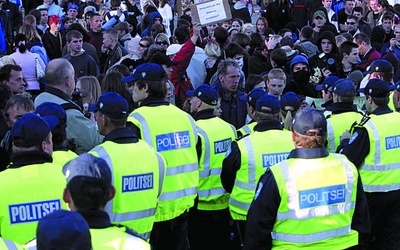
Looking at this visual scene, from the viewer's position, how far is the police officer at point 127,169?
5.78 metres

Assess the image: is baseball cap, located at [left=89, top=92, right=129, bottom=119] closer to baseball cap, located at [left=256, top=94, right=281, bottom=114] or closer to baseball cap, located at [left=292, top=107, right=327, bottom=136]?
baseball cap, located at [left=292, top=107, right=327, bottom=136]

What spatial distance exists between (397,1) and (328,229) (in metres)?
16.6

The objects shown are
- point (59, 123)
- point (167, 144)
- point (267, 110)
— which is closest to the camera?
point (59, 123)

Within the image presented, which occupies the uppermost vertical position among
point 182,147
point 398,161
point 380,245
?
point 182,147

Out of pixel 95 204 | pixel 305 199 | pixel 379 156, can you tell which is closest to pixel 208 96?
pixel 379 156

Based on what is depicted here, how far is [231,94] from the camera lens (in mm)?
9609

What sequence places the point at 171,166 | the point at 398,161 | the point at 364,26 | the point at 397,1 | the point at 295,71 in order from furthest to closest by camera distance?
1. the point at 397,1
2. the point at 364,26
3. the point at 295,71
4. the point at 398,161
5. the point at 171,166

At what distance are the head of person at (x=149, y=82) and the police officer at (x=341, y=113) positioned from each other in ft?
6.48

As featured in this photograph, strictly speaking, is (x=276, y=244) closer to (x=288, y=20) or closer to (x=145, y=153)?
(x=145, y=153)

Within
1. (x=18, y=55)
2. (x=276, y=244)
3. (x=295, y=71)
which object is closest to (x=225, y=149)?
(x=276, y=244)

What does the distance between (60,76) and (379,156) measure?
311 centimetres

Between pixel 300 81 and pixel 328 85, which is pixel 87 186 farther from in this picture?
pixel 300 81

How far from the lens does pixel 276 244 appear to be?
5504mm

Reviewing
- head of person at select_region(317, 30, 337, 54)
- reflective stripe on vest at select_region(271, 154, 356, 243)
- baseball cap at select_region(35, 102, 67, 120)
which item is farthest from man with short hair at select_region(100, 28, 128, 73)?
reflective stripe on vest at select_region(271, 154, 356, 243)
